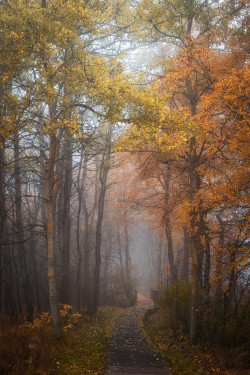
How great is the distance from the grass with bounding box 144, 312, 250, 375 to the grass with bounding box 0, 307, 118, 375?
1591mm

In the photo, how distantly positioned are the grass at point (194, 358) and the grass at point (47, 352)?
5.22 feet

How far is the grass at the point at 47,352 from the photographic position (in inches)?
192

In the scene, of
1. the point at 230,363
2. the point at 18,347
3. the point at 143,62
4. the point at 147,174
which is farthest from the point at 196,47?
the point at 18,347

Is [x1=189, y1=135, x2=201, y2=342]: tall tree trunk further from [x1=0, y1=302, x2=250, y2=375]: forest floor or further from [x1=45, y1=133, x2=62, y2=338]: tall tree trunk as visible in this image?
[x1=45, y1=133, x2=62, y2=338]: tall tree trunk

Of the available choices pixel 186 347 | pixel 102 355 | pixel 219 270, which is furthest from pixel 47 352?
pixel 219 270

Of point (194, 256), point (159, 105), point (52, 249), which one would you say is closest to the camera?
point (159, 105)

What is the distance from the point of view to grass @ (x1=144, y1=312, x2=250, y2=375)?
18.0 ft

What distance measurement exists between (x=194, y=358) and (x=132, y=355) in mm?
1500

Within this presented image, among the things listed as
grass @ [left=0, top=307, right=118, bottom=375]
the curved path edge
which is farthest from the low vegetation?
grass @ [left=0, top=307, right=118, bottom=375]

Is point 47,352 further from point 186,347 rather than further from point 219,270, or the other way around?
point 219,270

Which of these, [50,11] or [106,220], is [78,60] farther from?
[106,220]

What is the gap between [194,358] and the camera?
630 centimetres

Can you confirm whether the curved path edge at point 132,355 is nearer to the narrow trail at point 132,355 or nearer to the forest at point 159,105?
the narrow trail at point 132,355

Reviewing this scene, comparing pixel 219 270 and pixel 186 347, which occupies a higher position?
pixel 219 270
